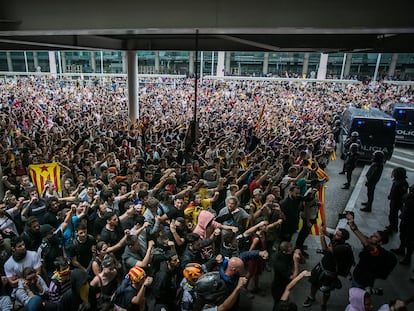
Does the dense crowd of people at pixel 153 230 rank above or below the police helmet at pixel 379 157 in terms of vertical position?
below

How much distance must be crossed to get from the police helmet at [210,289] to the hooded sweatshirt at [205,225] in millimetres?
1333

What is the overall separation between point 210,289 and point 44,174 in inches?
201

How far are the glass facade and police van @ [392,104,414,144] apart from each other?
3317 centimetres

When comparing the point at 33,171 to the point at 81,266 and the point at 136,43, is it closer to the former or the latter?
the point at 81,266

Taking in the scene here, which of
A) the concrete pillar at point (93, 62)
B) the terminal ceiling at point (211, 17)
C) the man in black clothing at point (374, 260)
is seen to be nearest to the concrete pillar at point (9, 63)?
the concrete pillar at point (93, 62)

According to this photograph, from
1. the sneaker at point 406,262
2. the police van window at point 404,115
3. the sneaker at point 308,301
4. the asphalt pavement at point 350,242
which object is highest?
the police van window at point 404,115

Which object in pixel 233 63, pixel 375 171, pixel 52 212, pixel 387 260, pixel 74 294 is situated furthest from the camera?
pixel 233 63

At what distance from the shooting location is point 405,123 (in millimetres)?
18188

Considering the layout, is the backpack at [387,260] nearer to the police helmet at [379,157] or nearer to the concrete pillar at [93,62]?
the police helmet at [379,157]

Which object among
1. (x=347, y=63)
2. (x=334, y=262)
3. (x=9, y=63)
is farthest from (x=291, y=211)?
(x=9, y=63)

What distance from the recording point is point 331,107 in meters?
23.2

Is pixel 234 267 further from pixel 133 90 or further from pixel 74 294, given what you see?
pixel 133 90

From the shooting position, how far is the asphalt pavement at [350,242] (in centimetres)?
532

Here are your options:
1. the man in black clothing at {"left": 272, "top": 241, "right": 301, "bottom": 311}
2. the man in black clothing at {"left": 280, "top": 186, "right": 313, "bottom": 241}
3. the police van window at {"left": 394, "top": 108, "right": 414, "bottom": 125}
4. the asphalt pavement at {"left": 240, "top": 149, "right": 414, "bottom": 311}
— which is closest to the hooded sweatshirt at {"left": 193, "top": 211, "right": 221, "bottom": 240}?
the man in black clothing at {"left": 272, "top": 241, "right": 301, "bottom": 311}
